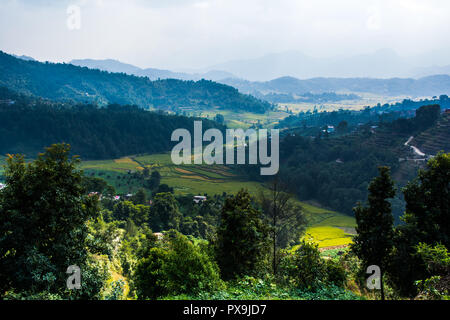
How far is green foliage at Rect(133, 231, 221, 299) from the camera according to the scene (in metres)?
11.4

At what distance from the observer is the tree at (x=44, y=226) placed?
9.98m

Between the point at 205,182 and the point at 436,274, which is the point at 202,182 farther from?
the point at 436,274

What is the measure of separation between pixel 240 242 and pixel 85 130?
97.6 m

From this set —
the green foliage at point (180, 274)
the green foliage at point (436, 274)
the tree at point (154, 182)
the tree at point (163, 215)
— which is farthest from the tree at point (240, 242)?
the tree at point (154, 182)

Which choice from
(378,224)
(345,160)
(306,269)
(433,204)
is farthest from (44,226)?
(345,160)

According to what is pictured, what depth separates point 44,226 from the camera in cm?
1086

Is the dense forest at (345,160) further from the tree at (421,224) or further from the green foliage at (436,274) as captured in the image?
the green foliage at (436,274)

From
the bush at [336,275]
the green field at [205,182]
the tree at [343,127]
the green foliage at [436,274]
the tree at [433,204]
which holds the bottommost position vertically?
the green field at [205,182]

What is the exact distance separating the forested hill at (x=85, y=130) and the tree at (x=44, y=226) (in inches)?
3445

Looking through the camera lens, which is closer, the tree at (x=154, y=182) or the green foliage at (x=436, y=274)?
the green foliage at (x=436, y=274)

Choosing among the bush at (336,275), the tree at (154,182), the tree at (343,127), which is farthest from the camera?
the tree at (343,127)

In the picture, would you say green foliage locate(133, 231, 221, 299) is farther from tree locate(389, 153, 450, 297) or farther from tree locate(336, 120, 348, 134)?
tree locate(336, 120, 348, 134)

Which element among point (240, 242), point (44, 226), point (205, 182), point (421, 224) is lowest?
→ point (205, 182)

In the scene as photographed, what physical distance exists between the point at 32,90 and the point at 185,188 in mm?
165200
